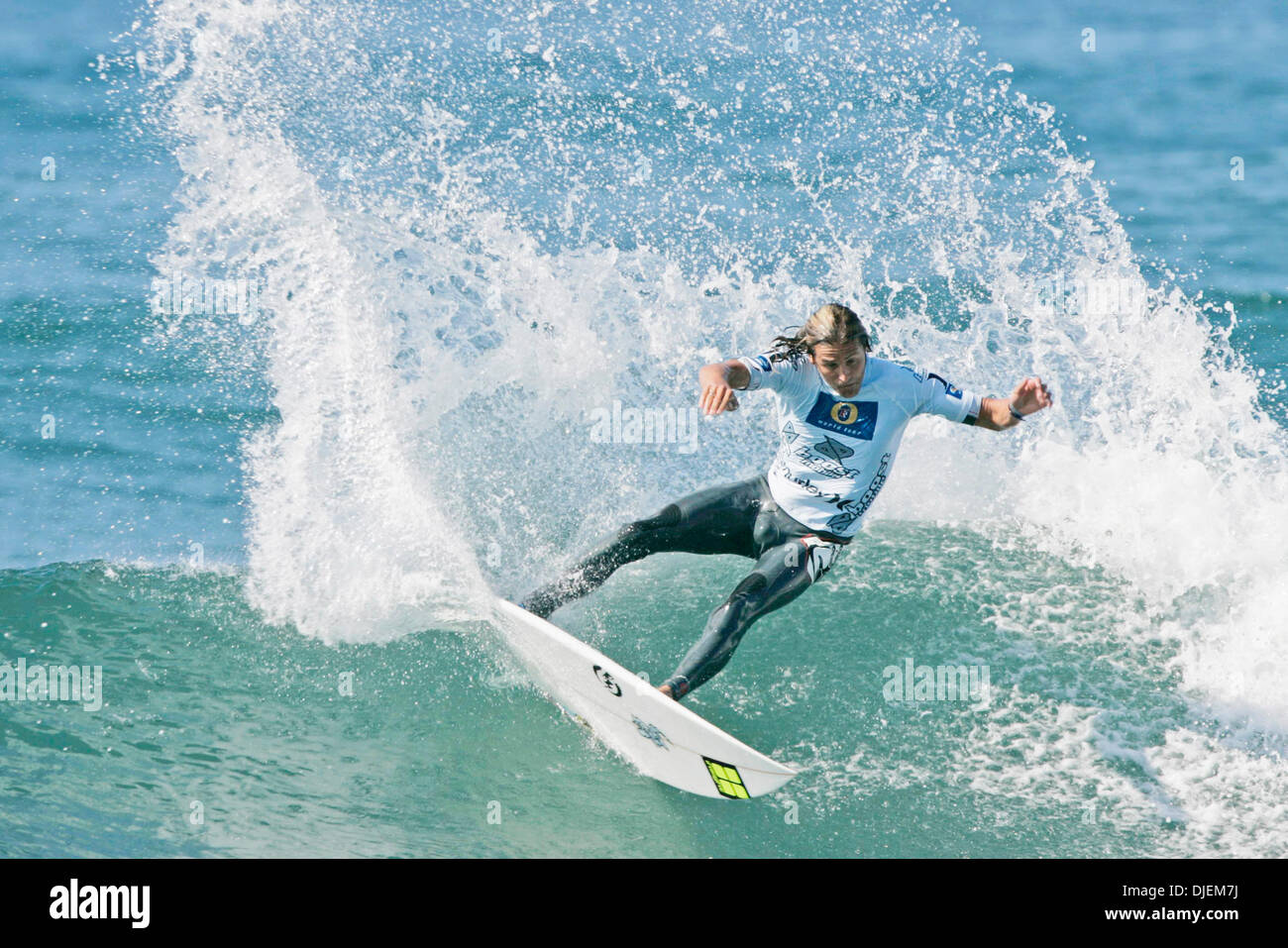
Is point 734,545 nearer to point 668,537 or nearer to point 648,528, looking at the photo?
point 668,537

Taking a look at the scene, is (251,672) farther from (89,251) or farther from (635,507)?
(89,251)

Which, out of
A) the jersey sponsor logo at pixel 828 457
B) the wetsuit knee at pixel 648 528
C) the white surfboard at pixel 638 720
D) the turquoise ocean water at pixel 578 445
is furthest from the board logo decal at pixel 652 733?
the jersey sponsor logo at pixel 828 457

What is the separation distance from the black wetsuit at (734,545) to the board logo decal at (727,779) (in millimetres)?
724

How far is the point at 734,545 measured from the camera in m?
7.32

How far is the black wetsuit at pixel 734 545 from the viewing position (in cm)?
692

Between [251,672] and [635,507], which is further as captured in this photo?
[635,507]

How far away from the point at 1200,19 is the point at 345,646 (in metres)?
19.1

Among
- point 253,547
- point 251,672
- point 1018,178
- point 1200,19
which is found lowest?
point 251,672

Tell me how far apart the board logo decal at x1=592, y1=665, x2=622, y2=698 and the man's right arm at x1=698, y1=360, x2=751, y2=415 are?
4.67ft

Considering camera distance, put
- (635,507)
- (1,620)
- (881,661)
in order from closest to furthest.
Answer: (881,661) < (1,620) < (635,507)

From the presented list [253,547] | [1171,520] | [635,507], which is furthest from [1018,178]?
[253,547]

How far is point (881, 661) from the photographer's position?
7.94 metres

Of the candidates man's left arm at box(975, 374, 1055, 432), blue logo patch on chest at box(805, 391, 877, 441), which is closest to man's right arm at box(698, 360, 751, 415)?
blue logo patch on chest at box(805, 391, 877, 441)
